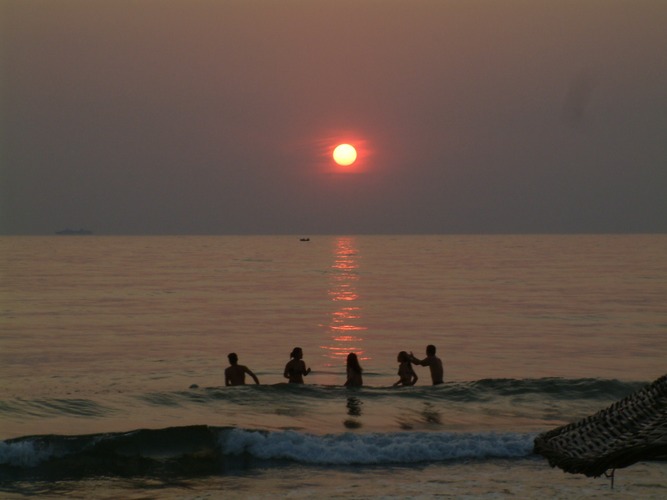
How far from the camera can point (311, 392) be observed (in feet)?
79.2

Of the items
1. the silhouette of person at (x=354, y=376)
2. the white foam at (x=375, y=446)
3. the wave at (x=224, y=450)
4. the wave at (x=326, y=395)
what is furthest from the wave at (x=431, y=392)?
the white foam at (x=375, y=446)

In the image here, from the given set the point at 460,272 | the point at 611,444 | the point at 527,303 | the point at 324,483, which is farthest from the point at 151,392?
the point at 460,272

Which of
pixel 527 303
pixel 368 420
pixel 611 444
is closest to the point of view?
pixel 611 444

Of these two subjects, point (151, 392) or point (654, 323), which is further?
point (654, 323)

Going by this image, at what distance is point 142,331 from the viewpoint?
40.2m

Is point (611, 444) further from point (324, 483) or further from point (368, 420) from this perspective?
point (368, 420)

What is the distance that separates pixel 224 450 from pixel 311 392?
6.26m

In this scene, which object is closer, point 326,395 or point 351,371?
point 326,395

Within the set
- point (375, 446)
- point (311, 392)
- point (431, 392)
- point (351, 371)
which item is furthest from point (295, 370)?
point (375, 446)

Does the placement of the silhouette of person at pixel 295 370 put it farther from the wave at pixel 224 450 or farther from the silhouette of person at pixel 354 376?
the wave at pixel 224 450

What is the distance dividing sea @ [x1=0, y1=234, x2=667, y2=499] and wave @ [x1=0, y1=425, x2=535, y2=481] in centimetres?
4

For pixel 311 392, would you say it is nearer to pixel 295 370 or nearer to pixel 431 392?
pixel 295 370

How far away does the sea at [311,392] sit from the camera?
1608cm

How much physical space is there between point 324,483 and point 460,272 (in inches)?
2873
